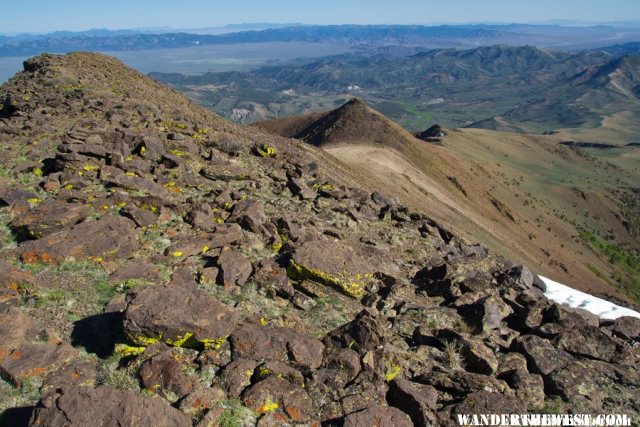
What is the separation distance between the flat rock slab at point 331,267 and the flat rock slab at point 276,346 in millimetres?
2468

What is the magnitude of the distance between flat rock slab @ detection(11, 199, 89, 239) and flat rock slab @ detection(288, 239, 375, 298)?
5801 mm

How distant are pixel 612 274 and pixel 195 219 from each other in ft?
148

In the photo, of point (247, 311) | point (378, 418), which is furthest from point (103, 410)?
point (378, 418)

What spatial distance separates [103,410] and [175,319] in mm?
1957

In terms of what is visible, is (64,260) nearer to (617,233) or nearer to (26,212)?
(26,212)

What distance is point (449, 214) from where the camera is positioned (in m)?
35.6

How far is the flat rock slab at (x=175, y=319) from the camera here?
7.42 metres

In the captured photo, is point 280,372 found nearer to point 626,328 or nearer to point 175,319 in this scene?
point 175,319

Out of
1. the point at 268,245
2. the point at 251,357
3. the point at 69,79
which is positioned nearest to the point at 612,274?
the point at 268,245

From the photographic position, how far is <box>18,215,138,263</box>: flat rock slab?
9977 mm

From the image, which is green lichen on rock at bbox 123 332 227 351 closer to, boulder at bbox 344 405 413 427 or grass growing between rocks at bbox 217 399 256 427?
grass growing between rocks at bbox 217 399 256 427

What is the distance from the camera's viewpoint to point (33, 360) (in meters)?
7.01

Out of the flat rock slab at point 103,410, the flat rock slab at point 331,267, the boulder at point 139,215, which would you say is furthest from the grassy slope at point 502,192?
the flat rock slab at point 103,410

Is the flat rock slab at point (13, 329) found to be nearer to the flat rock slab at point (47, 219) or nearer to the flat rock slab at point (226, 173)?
the flat rock slab at point (47, 219)
